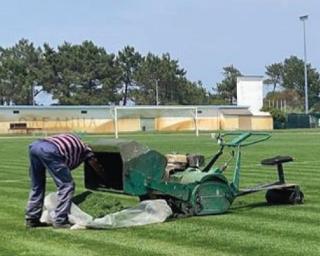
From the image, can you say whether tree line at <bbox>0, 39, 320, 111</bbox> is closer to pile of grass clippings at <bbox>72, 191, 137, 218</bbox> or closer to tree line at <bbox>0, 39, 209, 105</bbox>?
tree line at <bbox>0, 39, 209, 105</bbox>

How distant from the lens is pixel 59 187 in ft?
36.0

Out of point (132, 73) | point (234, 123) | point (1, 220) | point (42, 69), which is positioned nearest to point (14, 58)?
point (42, 69)

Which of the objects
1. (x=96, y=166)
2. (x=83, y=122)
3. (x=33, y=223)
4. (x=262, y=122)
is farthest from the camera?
(x=262, y=122)

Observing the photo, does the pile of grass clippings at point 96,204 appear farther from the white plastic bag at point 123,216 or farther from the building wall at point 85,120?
the building wall at point 85,120

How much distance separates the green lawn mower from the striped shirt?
2.09 ft

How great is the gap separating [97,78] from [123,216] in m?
124

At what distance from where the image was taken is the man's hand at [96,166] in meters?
11.8

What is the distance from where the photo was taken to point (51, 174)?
1089 centimetres

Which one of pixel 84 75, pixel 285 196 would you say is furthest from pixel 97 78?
pixel 285 196

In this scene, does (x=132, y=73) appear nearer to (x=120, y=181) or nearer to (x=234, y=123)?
(x=234, y=123)

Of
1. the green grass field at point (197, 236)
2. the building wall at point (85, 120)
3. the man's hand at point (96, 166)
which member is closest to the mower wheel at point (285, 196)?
the green grass field at point (197, 236)

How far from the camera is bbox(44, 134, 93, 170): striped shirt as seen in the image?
435 inches

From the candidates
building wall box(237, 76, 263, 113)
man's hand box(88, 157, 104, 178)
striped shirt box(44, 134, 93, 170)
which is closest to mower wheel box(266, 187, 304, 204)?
man's hand box(88, 157, 104, 178)

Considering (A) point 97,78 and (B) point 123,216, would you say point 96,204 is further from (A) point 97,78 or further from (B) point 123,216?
(A) point 97,78
